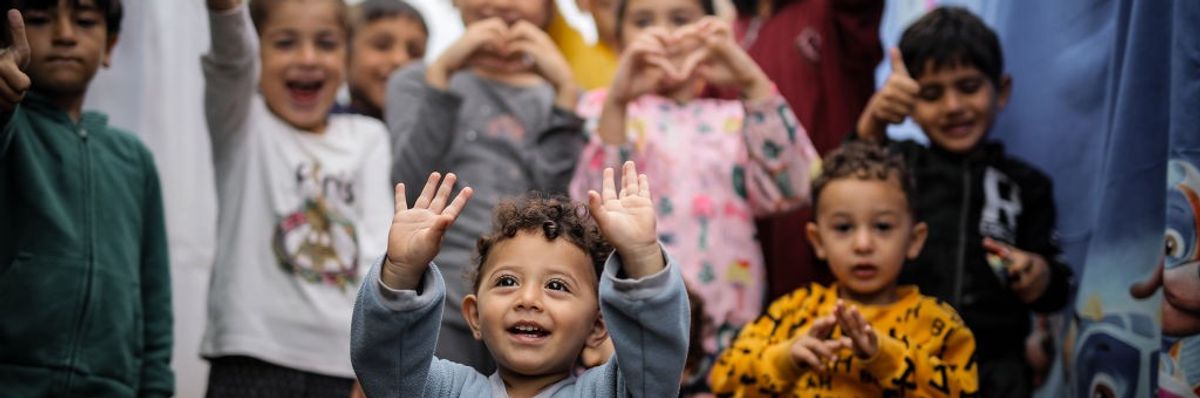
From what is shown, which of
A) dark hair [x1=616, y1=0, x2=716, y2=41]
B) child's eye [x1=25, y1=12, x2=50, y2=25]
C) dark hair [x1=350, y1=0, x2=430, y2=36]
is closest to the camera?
child's eye [x1=25, y1=12, x2=50, y2=25]

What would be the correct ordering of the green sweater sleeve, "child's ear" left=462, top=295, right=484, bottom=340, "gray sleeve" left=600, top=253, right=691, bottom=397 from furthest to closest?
the green sweater sleeve
"child's ear" left=462, top=295, right=484, bottom=340
"gray sleeve" left=600, top=253, right=691, bottom=397

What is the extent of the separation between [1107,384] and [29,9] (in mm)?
2517

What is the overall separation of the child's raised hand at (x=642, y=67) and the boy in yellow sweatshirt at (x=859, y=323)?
507 millimetres

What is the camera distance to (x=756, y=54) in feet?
12.4

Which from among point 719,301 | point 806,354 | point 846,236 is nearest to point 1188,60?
point 846,236

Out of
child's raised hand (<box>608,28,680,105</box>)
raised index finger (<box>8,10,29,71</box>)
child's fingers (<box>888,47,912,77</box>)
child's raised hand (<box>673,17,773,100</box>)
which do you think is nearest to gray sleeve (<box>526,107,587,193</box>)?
child's raised hand (<box>608,28,680,105</box>)

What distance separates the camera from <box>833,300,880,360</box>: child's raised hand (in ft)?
8.03

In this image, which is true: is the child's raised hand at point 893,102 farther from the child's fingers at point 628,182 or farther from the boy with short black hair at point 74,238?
the boy with short black hair at point 74,238

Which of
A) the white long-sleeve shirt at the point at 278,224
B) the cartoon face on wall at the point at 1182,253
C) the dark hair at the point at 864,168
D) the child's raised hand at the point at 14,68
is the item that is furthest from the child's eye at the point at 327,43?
the cartoon face on wall at the point at 1182,253

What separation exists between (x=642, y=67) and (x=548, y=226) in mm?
1153

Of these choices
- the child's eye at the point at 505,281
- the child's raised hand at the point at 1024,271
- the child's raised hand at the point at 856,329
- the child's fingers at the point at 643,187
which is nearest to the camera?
the child's fingers at the point at 643,187

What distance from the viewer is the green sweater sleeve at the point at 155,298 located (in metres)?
2.84

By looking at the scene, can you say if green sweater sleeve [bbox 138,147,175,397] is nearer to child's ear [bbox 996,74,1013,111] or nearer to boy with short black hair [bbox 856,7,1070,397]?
boy with short black hair [bbox 856,7,1070,397]

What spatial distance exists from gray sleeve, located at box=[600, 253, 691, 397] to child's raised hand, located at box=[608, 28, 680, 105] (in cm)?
129
